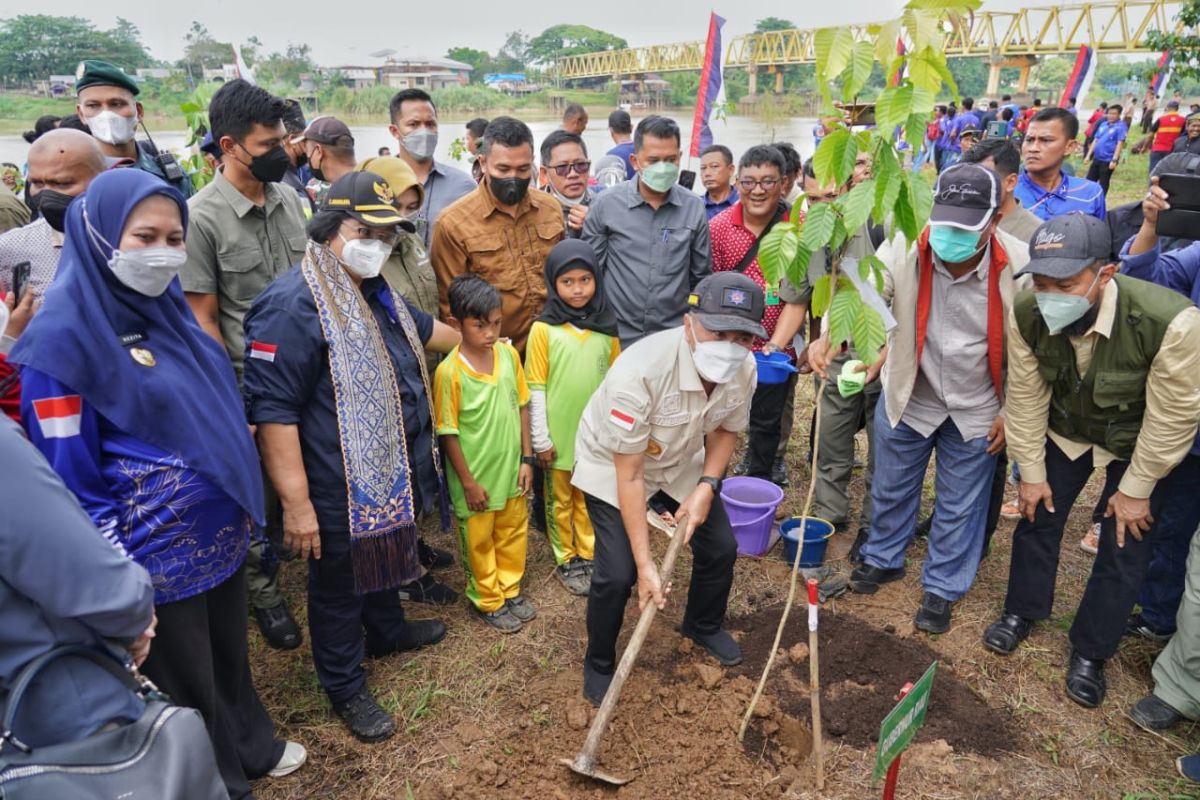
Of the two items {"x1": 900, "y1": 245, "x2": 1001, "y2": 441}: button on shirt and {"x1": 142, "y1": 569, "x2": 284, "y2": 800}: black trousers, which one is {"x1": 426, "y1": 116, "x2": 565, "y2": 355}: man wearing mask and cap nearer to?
{"x1": 142, "y1": 569, "x2": 284, "y2": 800}: black trousers

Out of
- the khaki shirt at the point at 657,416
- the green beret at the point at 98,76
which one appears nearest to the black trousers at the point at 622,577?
the khaki shirt at the point at 657,416

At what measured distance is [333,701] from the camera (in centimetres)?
299

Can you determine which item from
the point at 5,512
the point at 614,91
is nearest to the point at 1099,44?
the point at 614,91

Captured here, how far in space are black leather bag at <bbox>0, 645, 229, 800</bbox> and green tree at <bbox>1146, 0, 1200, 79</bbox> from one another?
12776 mm

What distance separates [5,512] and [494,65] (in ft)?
200

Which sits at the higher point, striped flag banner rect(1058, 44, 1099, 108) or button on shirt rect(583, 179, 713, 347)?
striped flag banner rect(1058, 44, 1099, 108)

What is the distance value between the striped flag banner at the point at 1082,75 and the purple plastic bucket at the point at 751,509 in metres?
10.4

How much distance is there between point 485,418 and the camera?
3479 millimetres

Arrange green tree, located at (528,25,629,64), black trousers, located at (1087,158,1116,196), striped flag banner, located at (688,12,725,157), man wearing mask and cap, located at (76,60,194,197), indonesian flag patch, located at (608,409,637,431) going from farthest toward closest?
green tree, located at (528,25,629,64), black trousers, located at (1087,158,1116,196), striped flag banner, located at (688,12,725,157), man wearing mask and cap, located at (76,60,194,197), indonesian flag patch, located at (608,409,637,431)

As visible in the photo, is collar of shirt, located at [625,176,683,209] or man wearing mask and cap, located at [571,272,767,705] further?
collar of shirt, located at [625,176,683,209]

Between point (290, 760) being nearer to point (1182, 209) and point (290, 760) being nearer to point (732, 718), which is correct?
point (732, 718)

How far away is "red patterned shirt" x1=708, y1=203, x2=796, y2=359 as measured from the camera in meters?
4.56

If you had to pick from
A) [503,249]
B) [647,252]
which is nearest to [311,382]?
[503,249]

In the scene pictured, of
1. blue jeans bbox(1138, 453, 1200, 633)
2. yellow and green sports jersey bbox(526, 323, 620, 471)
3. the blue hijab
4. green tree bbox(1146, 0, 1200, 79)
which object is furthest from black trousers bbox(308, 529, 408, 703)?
green tree bbox(1146, 0, 1200, 79)
